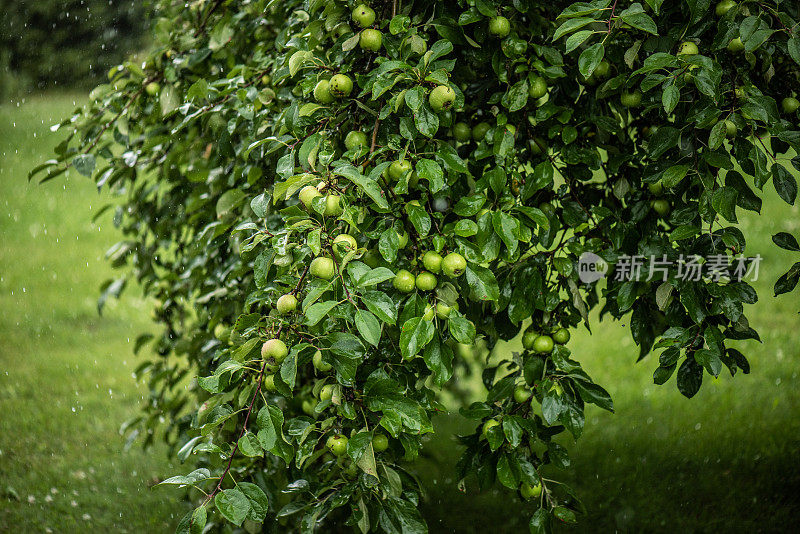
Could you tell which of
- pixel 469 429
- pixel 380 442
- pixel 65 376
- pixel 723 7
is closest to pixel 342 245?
pixel 380 442

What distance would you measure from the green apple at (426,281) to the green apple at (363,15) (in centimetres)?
49

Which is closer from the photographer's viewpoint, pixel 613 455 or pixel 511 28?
pixel 511 28

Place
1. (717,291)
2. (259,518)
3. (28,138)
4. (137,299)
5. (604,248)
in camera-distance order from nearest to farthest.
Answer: (259,518)
(717,291)
(604,248)
(137,299)
(28,138)

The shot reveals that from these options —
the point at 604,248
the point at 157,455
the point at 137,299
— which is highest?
the point at 604,248

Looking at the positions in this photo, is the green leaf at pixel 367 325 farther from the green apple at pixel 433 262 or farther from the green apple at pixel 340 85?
the green apple at pixel 340 85

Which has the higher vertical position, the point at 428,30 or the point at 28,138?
the point at 428,30

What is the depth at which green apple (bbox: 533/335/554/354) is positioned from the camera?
4.86ft

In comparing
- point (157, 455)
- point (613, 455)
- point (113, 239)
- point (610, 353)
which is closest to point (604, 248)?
point (613, 455)

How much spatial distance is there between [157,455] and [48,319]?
1819 millimetres

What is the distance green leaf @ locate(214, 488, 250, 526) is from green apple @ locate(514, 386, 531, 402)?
26.1 inches

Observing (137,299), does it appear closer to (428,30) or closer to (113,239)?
(113,239)

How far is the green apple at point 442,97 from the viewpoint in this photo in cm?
117

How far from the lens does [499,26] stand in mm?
1325

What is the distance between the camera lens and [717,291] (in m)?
1.31
